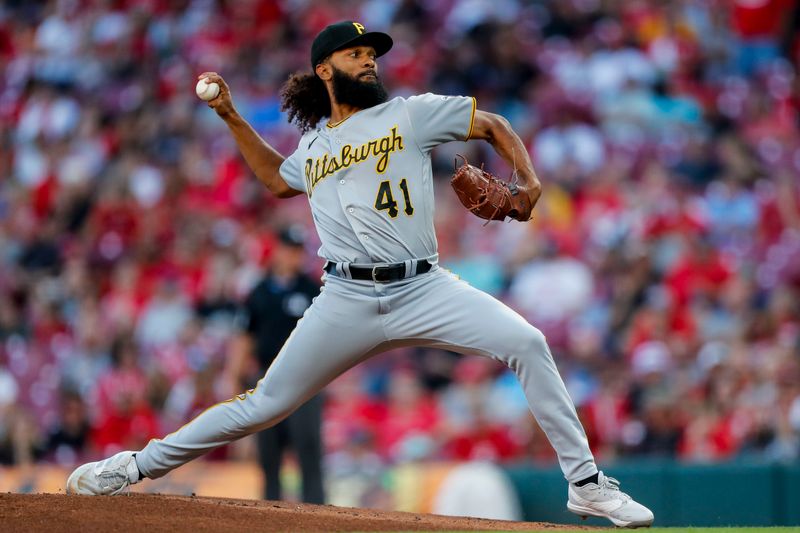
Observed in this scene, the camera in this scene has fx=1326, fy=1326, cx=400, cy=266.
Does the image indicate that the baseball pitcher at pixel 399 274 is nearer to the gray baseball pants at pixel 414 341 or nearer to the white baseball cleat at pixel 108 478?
the gray baseball pants at pixel 414 341

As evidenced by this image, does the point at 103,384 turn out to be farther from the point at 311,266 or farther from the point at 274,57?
the point at 274,57

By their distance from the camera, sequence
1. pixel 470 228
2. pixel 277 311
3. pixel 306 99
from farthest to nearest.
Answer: pixel 470 228, pixel 277 311, pixel 306 99

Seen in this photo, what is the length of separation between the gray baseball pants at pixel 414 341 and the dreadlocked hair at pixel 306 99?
791 millimetres

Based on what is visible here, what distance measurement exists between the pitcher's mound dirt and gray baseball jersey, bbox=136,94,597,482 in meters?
0.41

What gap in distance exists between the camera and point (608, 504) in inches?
203

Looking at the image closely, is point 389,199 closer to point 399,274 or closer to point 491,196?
point 399,274

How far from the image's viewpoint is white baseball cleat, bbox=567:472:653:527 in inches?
203

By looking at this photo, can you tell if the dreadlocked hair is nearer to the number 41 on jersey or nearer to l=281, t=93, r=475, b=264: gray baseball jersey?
l=281, t=93, r=475, b=264: gray baseball jersey

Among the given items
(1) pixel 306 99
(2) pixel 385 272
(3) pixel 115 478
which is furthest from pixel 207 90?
(3) pixel 115 478

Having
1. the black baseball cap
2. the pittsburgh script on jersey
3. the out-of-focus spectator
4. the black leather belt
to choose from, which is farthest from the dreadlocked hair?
the out-of-focus spectator

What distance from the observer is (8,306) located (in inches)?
497

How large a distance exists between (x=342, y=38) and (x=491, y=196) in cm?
89

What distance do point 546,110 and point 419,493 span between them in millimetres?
4568

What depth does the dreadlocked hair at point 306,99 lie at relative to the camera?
5.68 metres
